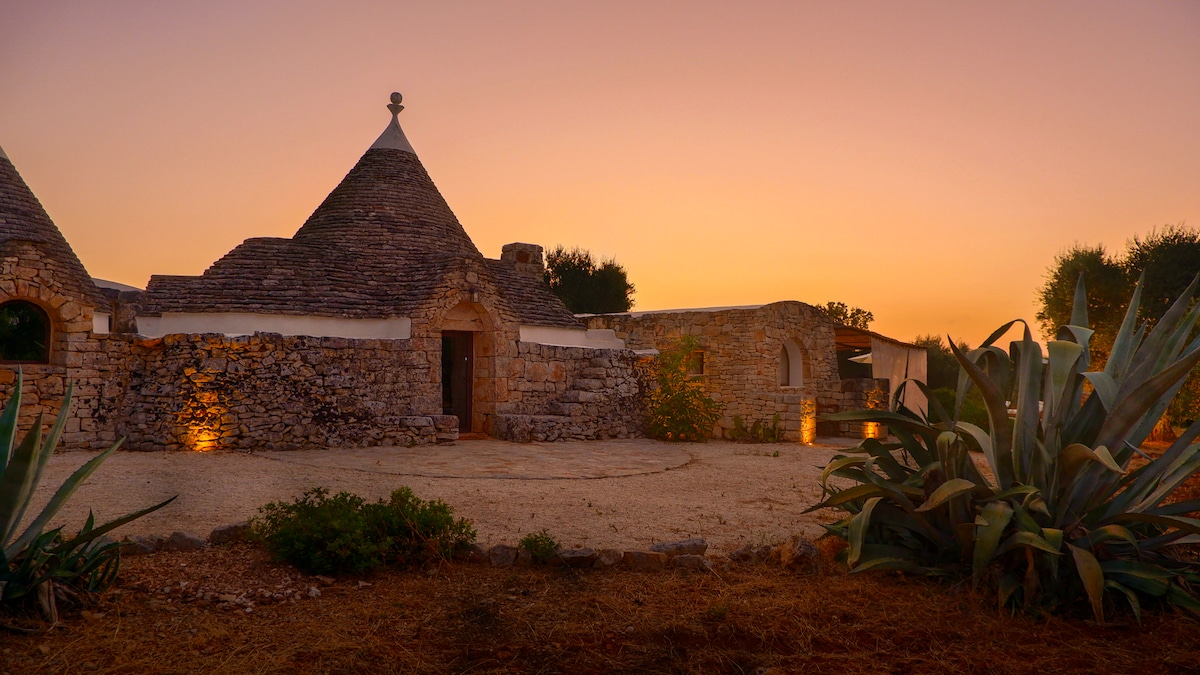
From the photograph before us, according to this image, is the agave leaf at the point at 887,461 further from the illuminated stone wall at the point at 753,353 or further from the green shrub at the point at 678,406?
the illuminated stone wall at the point at 753,353

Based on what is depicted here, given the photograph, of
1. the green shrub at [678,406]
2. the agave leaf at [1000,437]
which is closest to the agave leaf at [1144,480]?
the agave leaf at [1000,437]

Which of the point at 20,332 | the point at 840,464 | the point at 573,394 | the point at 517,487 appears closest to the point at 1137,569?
the point at 840,464

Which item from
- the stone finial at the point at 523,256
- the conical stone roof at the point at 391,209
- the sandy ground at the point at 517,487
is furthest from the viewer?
the stone finial at the point at 523,256

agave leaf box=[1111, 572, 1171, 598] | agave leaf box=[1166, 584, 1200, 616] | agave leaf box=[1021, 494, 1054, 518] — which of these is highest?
agave leaf box=[1021, 494, 1054, 518]

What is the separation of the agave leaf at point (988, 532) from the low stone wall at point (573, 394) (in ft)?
32.4

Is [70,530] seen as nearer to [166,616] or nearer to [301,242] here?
[166,616]

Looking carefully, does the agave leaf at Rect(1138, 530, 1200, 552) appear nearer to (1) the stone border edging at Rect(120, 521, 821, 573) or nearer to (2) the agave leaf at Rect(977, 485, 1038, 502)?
(2) the agave leaf at Rect(977, 485, 1038, 502)

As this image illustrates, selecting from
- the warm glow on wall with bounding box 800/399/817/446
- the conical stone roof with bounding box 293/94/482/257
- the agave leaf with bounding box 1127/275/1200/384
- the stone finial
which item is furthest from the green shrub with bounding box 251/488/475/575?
the stone finial

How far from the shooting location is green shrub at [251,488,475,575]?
4266 mm

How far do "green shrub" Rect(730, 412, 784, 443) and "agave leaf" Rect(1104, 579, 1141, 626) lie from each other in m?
11.2

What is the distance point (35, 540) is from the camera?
3.30 m

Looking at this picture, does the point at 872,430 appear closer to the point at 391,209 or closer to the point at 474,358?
the point at 474,358

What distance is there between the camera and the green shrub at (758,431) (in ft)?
48.5

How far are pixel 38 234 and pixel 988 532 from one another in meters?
13.1
